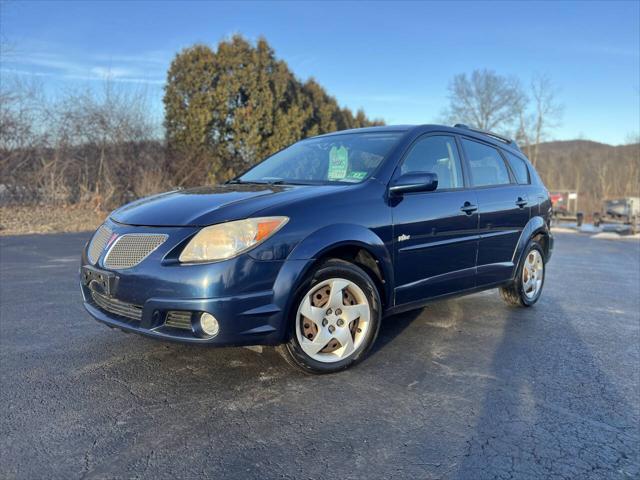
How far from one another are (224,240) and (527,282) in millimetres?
3734

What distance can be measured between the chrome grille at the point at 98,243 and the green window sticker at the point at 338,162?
1695 mm

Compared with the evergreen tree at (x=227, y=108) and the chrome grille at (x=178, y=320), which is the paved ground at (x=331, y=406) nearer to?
the chrome grille at (x=178, y=320)

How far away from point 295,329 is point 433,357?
1.21 meters

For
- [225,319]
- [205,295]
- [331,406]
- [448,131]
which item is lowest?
[331,406]

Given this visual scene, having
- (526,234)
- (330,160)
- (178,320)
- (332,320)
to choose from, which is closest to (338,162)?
(330,160)

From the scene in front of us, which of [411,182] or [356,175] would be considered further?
[356,175]

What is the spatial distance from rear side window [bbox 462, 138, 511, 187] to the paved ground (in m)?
1.38

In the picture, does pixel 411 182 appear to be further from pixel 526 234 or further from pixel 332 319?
pixel 526 234

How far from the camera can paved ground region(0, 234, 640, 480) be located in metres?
2.24

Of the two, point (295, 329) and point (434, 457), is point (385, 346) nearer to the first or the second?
point (295, 329)

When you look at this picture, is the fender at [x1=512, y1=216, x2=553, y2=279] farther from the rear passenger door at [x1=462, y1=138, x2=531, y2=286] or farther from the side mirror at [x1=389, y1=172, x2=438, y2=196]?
the side mirror at [x1=389, y1=172, x2=438, y2=196]

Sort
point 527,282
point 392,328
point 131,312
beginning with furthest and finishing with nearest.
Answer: point 527,282 → point 392,328 → point 131,312

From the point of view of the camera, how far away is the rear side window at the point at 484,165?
4512 mm

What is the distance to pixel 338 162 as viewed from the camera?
13.1 feet
